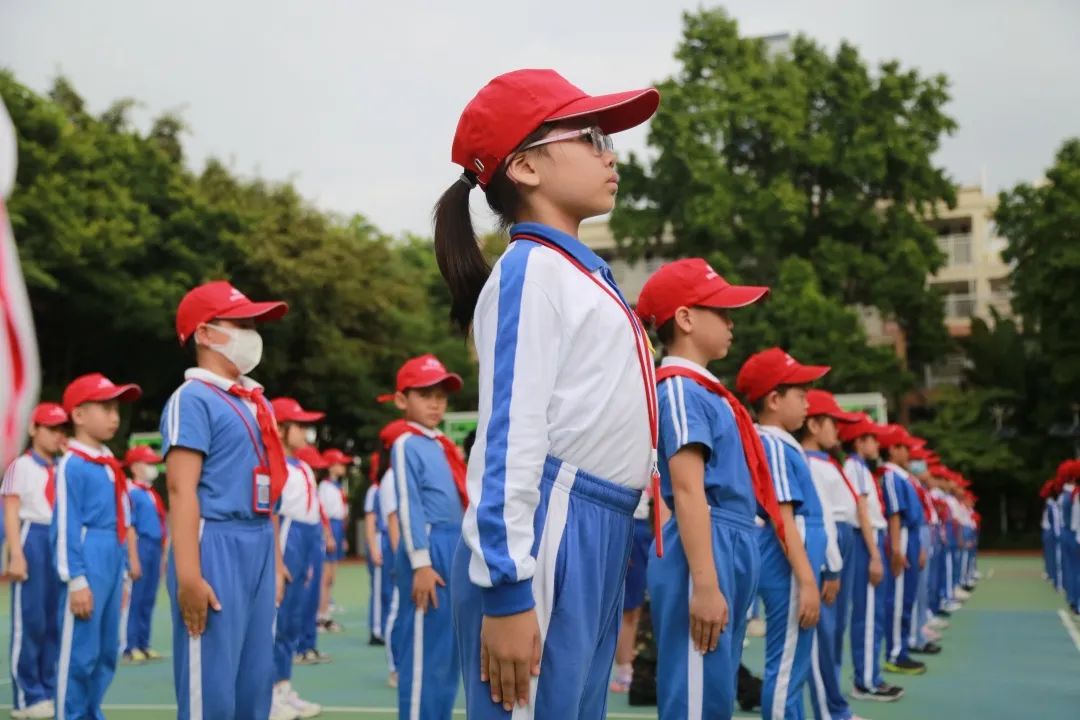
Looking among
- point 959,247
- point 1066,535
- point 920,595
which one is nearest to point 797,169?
point 1066,535

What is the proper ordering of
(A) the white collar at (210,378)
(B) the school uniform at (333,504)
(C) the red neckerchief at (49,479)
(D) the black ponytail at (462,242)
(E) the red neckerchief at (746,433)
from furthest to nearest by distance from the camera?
(B) the school uniform at (333,504), (C) the red neckerchief at (49,479), (A) the white collar at (210,378), (E) the red neckerchief at (746,433), (D) the black ponytail at (462,242)

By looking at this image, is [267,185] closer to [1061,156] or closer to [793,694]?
[1061,156]

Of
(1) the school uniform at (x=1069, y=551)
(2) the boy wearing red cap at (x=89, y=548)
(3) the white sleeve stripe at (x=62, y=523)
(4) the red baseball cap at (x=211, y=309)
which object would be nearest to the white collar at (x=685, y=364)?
(4) the red baseball cap at (x=211, y=309)

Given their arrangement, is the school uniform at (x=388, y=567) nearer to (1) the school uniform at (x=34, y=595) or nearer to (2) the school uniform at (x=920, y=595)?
(1) the school uniform at (x=34, y=595)

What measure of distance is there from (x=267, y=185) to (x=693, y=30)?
40.7 ft

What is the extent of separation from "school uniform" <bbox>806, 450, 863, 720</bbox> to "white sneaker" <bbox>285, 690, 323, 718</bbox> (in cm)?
331

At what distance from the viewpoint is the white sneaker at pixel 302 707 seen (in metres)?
8.63

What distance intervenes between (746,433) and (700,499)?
606mm

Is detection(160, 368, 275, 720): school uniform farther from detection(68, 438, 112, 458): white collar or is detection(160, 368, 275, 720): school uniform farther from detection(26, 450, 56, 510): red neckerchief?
detection(26, 450, 56, 510): red neckerchief

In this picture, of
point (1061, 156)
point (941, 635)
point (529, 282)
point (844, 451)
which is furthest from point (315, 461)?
point (1061, 156)

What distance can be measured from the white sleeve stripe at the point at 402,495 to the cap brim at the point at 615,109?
3.82 meters

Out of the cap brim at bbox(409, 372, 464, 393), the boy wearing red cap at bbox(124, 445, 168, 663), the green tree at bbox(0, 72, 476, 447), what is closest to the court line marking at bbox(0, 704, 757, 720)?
the cap brim at bbox(409, 372, 464, 393)

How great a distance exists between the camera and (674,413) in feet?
15.4

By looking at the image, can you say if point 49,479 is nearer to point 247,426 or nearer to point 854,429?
point 247,426
